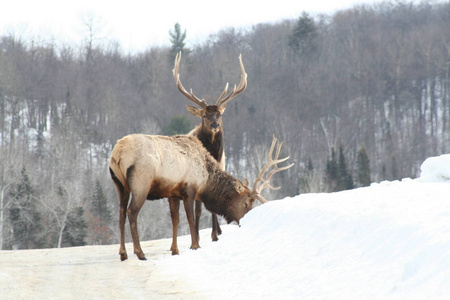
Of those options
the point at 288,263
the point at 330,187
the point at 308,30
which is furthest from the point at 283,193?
the point at 288,263

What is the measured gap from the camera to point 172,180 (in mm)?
9328

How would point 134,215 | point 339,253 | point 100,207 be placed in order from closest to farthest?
point 339,253, point 134,215, point 100,207

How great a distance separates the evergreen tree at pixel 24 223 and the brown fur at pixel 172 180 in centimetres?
2742

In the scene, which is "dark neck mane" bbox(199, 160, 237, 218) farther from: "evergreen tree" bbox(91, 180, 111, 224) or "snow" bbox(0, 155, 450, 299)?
"evergreen tree" bbox(91, 180, 111, 224)

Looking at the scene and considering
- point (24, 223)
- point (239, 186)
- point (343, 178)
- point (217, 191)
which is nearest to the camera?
point (217, 191)

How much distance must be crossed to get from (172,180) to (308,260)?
3.50 metres

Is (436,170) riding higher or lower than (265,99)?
lower

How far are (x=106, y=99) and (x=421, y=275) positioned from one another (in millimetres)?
70883

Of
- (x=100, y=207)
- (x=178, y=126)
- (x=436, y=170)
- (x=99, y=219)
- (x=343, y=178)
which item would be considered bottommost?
(x=99, y=219)

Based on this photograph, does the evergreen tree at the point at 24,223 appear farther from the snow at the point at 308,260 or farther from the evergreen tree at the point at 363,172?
the snow at the point at 308,260

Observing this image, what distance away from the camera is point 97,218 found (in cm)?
3994

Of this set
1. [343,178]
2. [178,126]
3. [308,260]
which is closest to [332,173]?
[343,178]

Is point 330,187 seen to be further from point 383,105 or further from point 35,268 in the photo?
point 35,268

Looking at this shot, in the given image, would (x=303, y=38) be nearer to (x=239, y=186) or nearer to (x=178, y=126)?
(x=178, y=126)
